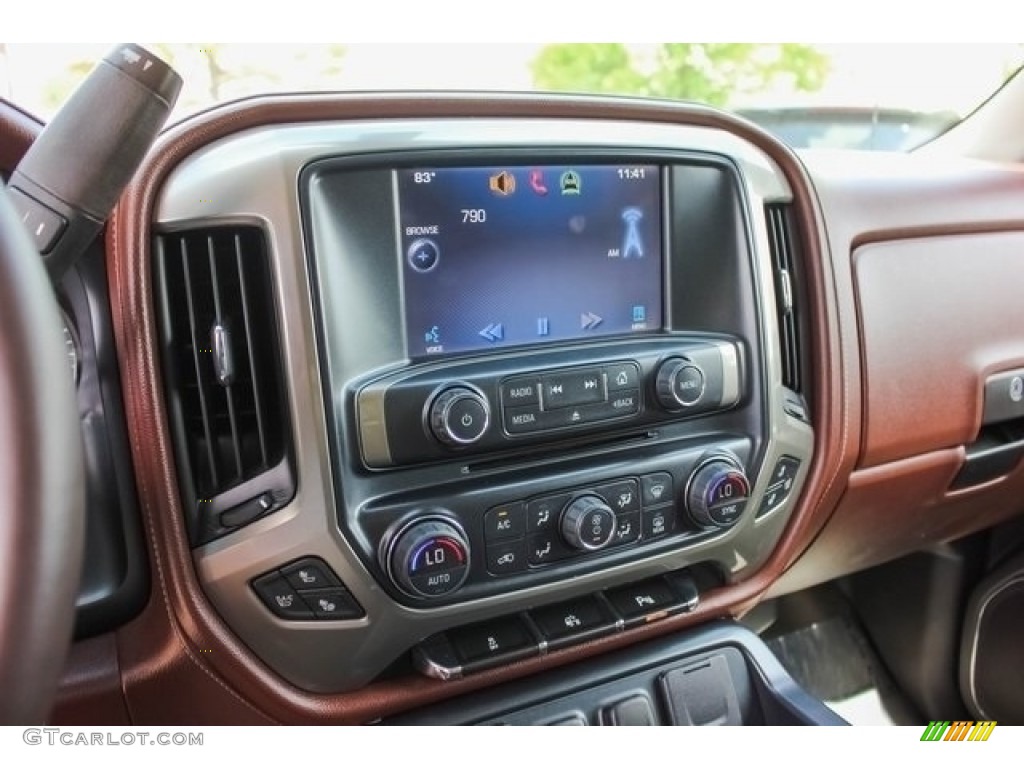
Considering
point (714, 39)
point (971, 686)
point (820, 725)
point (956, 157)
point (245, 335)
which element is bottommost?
point (971, 686)

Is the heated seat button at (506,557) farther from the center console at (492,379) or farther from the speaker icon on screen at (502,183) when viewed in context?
the speaker icon on screen at (502,183)

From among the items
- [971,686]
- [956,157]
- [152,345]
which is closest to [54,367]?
[152,345]

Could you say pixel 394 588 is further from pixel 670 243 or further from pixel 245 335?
pixel 670 243

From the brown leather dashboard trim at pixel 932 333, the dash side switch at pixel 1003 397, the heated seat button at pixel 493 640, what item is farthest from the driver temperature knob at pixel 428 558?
the dash side switch at pixel 1003 397

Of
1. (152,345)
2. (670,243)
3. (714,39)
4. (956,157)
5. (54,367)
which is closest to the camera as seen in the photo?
(54,367)

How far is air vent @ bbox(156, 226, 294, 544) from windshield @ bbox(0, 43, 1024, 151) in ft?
0.46

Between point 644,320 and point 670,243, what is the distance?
3.6 inches

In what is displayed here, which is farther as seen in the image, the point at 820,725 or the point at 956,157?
the point at 956,157

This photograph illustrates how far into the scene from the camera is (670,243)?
3.55 feet

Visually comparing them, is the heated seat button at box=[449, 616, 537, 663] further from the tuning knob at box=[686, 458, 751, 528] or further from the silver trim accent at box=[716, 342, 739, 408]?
the silver trim accent at box=[716, 342, 739, 408]

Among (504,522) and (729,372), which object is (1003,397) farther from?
(504,522)

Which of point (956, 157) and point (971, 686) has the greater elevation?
point (956, 157)

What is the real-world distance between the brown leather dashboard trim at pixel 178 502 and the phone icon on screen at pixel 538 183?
61mm

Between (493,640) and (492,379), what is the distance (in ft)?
0.94
